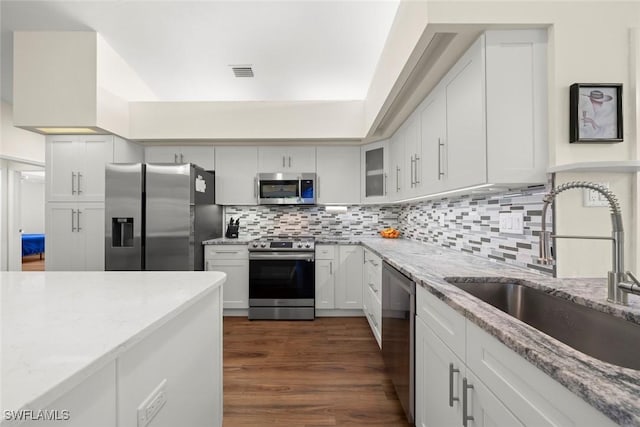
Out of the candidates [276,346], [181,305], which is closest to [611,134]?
[181,305]

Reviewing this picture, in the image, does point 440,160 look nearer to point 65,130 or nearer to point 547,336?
point 547,336

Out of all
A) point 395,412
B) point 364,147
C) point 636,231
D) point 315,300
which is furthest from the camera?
point 364,147

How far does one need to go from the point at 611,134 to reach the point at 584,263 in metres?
0.64

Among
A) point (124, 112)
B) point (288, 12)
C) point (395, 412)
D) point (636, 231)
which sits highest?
point (288, 12)

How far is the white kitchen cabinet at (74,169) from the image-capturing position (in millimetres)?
3100

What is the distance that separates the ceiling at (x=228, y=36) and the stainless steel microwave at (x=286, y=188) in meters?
1.11

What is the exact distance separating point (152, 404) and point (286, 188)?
2900 millimetres

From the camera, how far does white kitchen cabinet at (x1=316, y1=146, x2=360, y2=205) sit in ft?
12.1

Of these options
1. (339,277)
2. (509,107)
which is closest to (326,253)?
(339,277)

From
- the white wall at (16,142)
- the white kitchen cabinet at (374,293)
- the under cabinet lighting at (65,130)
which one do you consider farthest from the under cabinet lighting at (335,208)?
the white wall at (16,142)

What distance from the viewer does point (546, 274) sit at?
1.45 m

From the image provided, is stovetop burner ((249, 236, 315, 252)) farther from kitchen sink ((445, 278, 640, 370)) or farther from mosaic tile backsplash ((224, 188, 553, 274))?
kitchen sink ((445, 278, 640, 370))

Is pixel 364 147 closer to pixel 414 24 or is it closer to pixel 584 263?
pixel 414 24

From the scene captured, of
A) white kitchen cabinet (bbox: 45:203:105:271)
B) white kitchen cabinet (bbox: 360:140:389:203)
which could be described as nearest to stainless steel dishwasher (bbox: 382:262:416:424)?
white kitchen cabinet (bbox: 360:140:389:203)
